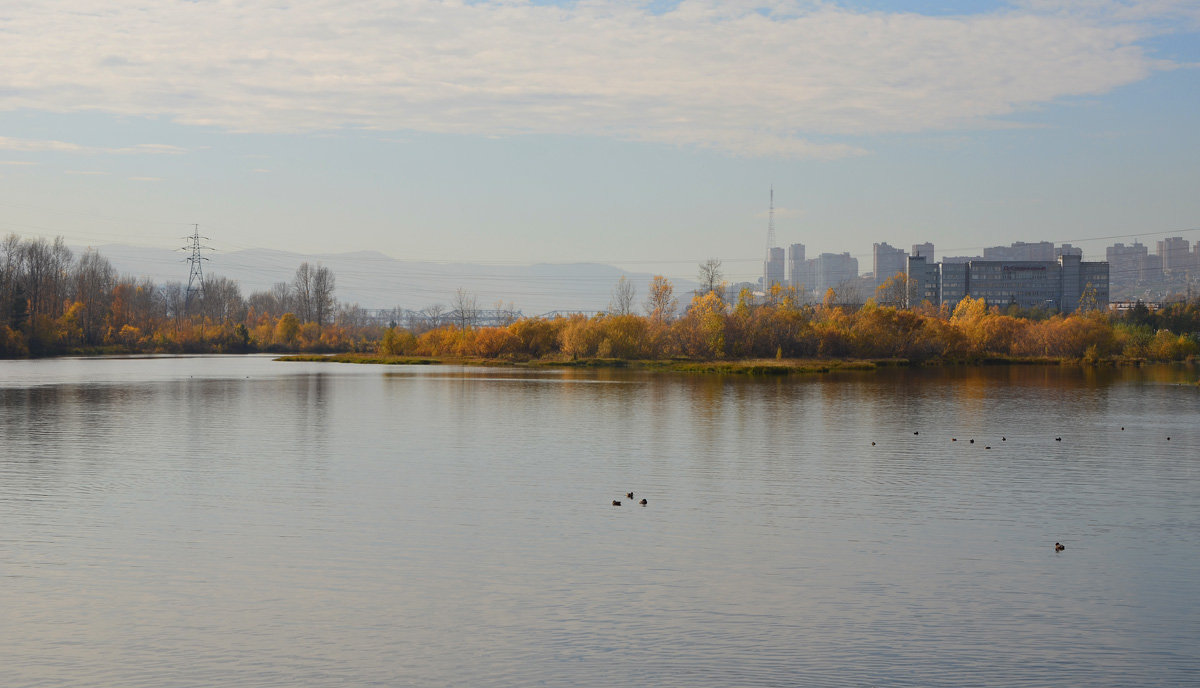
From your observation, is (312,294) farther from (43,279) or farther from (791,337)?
(791,337)

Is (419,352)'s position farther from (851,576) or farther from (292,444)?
(851,576)

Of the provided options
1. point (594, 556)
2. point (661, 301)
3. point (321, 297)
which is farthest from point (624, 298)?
point (594, 556)

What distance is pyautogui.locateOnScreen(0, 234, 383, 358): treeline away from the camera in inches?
4026

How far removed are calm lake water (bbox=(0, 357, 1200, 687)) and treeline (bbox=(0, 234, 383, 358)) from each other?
81580 millimetres

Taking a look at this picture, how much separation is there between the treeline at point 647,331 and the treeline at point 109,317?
177 mm

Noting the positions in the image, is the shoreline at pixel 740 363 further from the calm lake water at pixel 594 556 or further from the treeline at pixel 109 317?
the calm lake water at pixel 594 556

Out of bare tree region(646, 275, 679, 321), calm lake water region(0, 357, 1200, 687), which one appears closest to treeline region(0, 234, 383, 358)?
bare tree region(646, 275, 679, 321)

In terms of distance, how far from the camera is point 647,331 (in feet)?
309

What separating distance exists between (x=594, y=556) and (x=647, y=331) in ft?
263

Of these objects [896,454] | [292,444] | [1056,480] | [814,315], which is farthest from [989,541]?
[814,315]

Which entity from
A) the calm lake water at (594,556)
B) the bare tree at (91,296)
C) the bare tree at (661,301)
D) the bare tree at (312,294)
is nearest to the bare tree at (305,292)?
the bare tree at (312,294)

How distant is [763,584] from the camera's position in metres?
13.0

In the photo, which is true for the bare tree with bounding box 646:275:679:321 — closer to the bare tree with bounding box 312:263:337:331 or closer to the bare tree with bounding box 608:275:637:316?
the bare tree with bounding box 608:275:637:316

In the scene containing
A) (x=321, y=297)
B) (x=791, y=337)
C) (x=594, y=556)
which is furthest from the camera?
(x=321, y=297)
